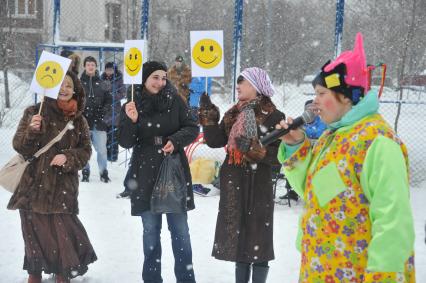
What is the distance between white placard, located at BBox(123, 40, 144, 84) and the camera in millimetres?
4467

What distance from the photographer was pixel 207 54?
15.8 feet

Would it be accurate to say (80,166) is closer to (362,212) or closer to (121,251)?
(121,251)

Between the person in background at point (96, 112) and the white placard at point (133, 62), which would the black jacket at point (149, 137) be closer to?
the white placard at point (133, 62)

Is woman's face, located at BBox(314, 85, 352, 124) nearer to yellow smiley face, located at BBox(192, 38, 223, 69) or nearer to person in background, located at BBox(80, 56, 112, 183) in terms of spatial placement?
yellow smiley face, located at BBox(192, 38, 223, 69)

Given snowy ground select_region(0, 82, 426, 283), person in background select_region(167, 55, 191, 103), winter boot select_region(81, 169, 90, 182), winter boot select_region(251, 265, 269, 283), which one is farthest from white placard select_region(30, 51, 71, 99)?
winter boot select_region(81, 169, 90, 182)

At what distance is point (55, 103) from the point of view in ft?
14.1

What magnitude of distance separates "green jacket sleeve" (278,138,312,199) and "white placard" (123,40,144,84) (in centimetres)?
203

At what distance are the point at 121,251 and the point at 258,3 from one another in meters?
10.9

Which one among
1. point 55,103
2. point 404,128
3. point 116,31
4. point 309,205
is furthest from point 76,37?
point 309,205

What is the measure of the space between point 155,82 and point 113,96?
5.47 metres

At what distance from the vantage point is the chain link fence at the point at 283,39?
1042cm

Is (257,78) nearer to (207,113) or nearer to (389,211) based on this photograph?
(207,113)

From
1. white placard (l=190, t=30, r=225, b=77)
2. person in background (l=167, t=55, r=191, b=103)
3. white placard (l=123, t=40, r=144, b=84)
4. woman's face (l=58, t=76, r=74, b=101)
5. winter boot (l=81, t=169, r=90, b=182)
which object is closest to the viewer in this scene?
woman's face (l=58, t=76, r=74, b=101)

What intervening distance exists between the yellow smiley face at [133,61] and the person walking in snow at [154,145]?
0.56ft
